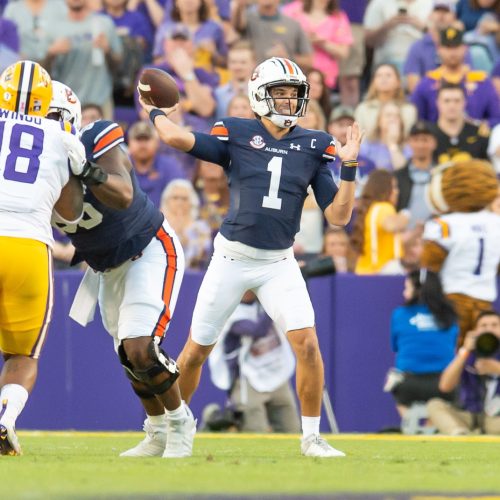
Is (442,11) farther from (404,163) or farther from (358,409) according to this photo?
(358,409)

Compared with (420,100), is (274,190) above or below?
below

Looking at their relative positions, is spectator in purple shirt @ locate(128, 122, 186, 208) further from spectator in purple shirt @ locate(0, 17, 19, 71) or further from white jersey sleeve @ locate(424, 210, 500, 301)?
white jersey sleeve @ locate(424, 210, 500, 301)

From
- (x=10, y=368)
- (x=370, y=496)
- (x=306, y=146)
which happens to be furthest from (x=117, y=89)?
(x=370, y=496)

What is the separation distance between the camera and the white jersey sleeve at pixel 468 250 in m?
10.2

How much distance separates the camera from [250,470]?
615 centimetres

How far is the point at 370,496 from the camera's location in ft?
16.6

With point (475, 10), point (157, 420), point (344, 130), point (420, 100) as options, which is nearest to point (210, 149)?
point (157, 420)

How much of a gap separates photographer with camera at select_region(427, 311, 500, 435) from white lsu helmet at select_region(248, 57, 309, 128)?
3.01 metres

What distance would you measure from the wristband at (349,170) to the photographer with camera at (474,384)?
307cm

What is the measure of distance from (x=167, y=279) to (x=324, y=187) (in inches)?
41.3

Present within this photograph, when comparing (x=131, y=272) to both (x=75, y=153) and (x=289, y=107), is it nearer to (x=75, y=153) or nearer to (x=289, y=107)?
(x=75, y=153)

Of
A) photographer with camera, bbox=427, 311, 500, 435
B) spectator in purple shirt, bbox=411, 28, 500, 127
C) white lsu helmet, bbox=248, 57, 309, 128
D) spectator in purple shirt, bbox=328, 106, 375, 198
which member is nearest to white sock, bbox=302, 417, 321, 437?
white lsu helmet, bbox=248, 57, 309, 128

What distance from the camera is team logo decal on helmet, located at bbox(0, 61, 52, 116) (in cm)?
669

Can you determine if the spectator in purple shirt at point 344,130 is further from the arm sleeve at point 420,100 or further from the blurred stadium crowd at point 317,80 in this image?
the arm sleeve at point 420,100
